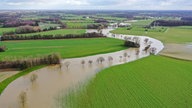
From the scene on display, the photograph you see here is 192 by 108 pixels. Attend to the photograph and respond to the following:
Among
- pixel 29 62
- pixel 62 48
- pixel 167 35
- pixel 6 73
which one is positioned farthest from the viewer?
pixel 167 35

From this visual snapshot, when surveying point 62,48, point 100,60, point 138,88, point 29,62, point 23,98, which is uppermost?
point 29,62

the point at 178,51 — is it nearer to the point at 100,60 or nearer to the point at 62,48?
the point at 100,60

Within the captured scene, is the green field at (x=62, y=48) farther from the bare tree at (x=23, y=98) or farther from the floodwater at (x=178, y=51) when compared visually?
the bare tree at (x=23, y=98)

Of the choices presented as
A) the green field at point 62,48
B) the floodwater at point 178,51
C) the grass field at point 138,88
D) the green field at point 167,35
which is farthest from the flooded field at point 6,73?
the green field at point 167,35

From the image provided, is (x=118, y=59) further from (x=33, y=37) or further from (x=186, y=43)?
(x=33, y=37)

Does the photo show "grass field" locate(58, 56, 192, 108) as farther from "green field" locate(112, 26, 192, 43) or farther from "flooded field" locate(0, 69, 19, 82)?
"green field" locate(112, 26, 192, 43)

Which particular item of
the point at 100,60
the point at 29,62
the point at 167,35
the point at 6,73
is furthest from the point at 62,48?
the point at 167,35

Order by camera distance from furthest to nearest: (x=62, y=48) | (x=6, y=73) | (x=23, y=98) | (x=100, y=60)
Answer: (x=62, y=48), (x=100, y=60), (x=6, y=73), (x=23, y=98)
